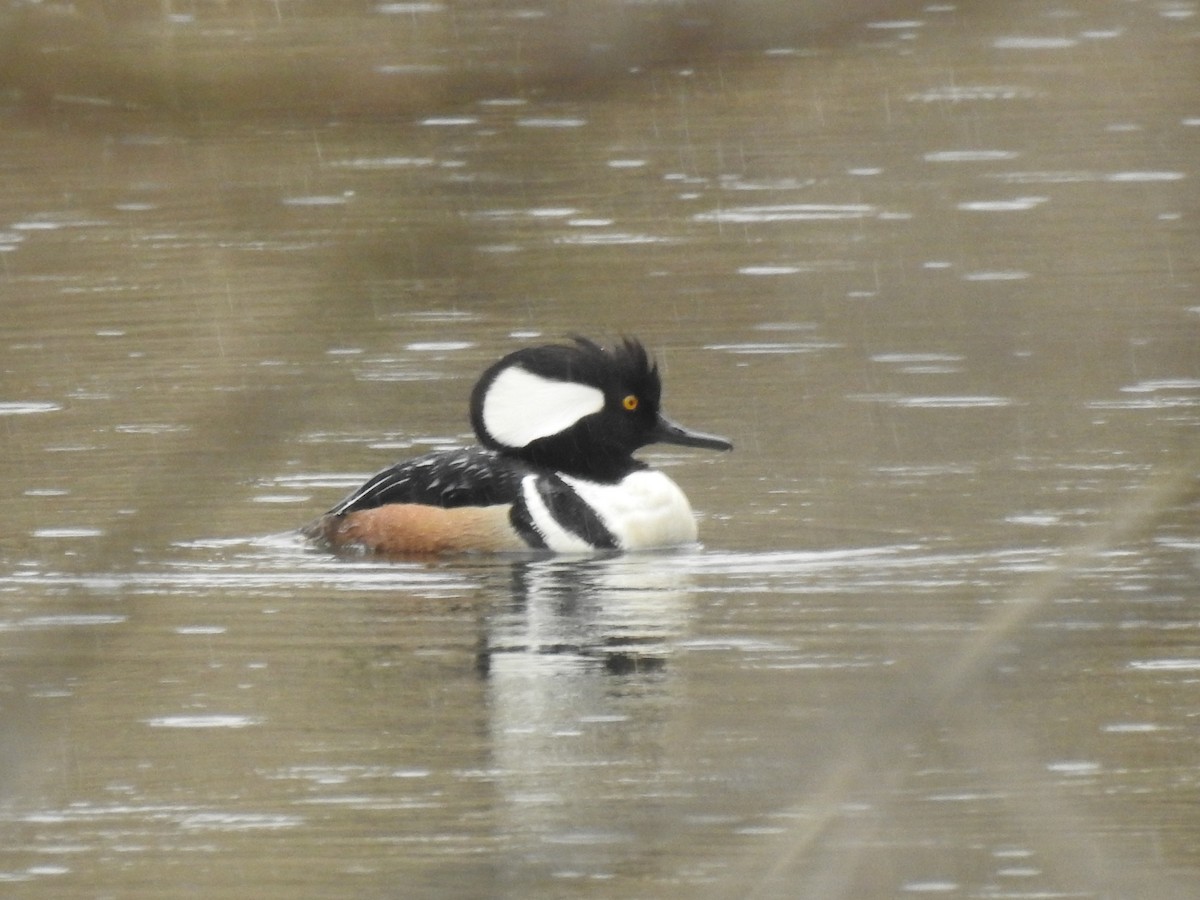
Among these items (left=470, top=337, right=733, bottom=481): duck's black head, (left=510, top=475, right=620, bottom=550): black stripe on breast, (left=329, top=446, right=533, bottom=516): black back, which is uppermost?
(left=470, top=337, right=733, bottom=481): duck's black head

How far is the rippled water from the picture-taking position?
5.64ft

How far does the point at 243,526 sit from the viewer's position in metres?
10.5

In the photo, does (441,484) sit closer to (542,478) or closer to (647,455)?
(542,478)

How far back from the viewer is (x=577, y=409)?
10789 mm

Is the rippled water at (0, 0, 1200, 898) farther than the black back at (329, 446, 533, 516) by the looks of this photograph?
No

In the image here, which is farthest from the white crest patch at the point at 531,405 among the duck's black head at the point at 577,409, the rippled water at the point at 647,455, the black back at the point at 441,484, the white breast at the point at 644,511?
the rippled water at the point at 647,455

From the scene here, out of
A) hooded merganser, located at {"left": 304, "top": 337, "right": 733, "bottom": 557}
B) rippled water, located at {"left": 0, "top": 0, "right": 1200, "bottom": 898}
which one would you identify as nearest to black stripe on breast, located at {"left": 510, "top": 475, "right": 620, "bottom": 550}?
hooded merganser, located at {"left": 304, "top": 337, "right": 733, "bottom": 557}

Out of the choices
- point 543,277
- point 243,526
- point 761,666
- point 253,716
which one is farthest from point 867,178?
point 543,277

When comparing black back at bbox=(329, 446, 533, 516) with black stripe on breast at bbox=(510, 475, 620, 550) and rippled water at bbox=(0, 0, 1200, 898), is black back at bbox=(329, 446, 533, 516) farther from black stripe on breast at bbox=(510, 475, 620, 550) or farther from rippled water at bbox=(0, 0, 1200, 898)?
rippled water at bbox=(0, 0, 1200, 898)

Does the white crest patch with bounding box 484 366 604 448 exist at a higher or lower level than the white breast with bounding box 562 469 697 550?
higher

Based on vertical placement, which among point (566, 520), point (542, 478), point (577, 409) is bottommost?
point (566, 520)

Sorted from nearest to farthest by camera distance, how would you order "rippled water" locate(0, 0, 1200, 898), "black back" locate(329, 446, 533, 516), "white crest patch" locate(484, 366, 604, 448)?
"rippled water" locate(0, 0, 1200, 898) → "black back" locate(329, 446, 533, 516) → "white crest patch" locate(484, 366, 604, 448)

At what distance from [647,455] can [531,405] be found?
195cm

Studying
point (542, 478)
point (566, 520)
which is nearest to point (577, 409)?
point (542, 478)
